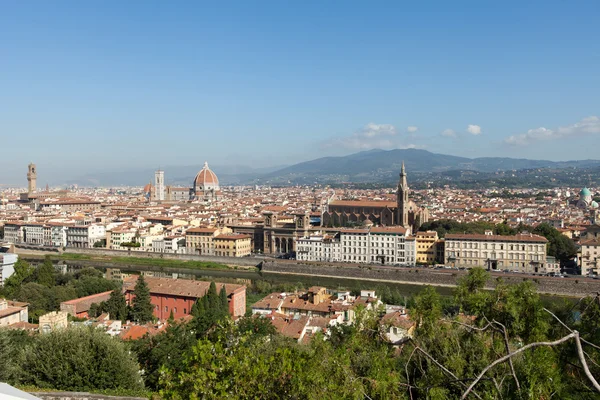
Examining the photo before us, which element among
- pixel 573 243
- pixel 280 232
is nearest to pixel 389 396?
pixel 573 243

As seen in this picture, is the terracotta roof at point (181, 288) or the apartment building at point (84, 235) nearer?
the terracotta roof at point (181, 288)

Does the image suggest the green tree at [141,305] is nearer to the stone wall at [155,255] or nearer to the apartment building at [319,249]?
the stone wall at [155,255]

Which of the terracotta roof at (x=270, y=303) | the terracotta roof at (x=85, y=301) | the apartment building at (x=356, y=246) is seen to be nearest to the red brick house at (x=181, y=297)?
the terracotta roof at (x=270, y=303)

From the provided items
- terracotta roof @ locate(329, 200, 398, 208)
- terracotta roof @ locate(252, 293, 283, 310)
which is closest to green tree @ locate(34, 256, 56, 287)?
terracotta roof @ locate(252, 293, 283, 310)

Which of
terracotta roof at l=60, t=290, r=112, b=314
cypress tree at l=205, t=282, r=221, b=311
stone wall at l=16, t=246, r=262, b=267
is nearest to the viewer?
cypress tree at l=205, t=282, r=221, b=311

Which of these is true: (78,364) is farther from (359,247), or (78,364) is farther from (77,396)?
(359,247)

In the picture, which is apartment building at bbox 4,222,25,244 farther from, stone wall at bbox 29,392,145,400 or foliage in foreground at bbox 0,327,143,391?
stone wall at bbox 29,392,145,400

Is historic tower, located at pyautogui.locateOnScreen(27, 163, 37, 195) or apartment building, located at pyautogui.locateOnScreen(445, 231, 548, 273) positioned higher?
historic tower, located at pyautogui.locateOnScreen(27, 163, 37, 195)
